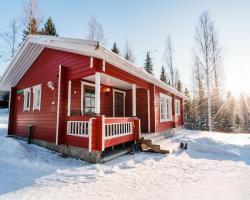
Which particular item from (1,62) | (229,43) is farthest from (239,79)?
(1,62)

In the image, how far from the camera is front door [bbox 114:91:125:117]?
8.65 meters

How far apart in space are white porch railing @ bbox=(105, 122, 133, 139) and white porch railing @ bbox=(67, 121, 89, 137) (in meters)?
0.58

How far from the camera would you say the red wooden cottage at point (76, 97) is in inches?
192

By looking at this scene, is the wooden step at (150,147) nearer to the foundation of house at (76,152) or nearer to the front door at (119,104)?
the foundation of house at (76,152)

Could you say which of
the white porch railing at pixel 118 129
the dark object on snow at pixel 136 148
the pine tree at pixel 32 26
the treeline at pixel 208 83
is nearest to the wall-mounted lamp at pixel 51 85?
the white porch railing at pixel 118 129

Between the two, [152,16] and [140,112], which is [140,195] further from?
[152,16]

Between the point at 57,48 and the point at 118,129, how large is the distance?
365 centimetres

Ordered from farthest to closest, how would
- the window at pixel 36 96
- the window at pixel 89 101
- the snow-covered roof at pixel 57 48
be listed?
the window at pixel 36 96 < the window at pixel 89 101 < the snow-covered roof at pixel 57 48

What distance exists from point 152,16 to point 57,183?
942 cm

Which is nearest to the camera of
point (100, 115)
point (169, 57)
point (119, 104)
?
point (100, 115)

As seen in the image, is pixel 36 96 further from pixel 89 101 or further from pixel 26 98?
pixel 89 101

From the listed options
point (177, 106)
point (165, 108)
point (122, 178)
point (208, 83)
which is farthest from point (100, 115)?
point (208, 83)

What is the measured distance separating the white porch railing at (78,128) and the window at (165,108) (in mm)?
5593

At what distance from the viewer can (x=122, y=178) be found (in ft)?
11.9
